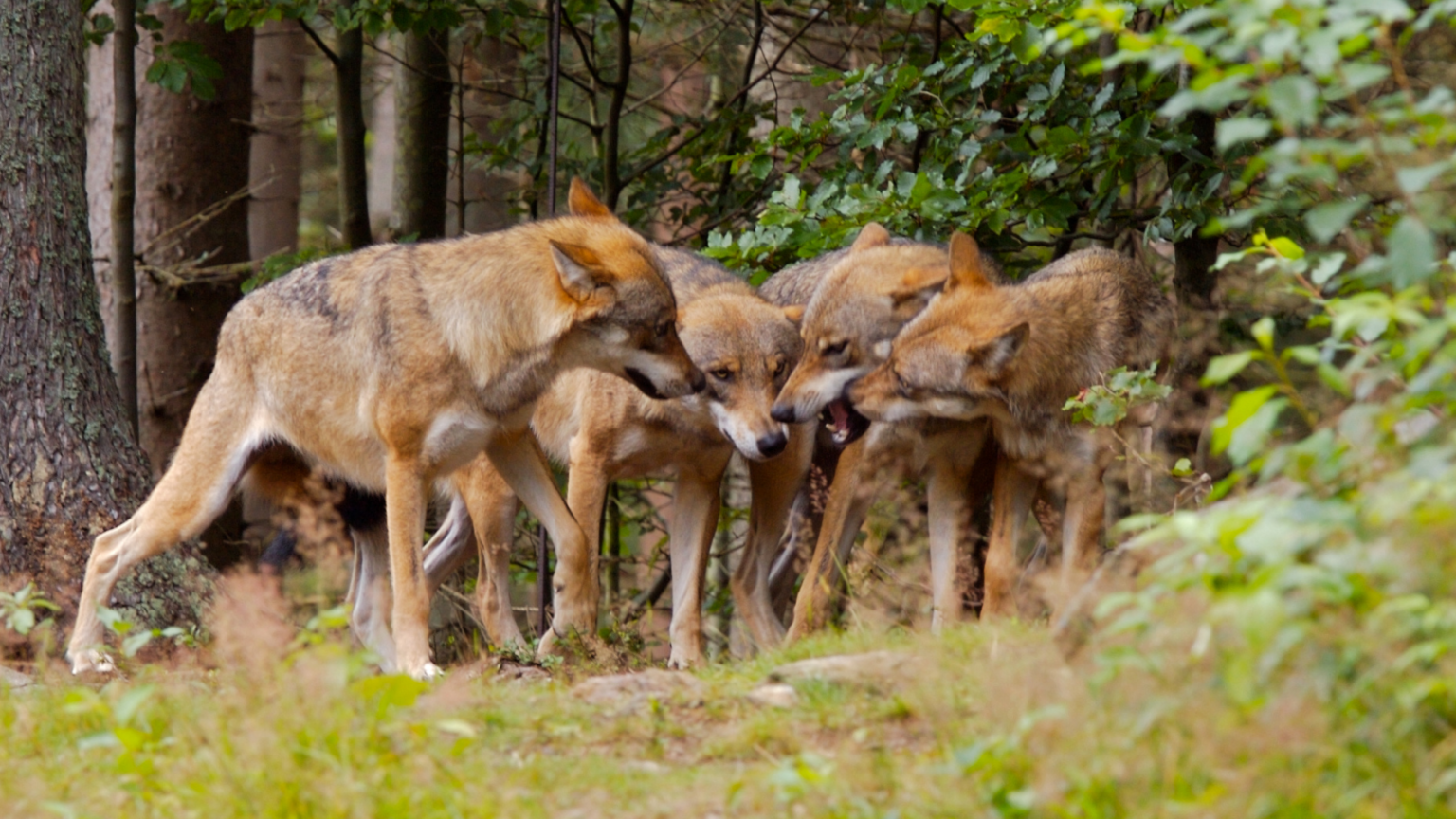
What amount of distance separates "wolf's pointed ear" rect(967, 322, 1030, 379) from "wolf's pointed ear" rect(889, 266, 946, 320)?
68 centimetres

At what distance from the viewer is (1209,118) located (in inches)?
301

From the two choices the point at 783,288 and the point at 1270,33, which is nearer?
the point at 1270,33

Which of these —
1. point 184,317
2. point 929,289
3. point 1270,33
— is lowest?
point 184,317

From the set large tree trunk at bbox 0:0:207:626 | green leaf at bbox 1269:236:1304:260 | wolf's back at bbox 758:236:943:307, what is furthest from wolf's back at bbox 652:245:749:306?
green leaf at bbox 1269:236:1304:260

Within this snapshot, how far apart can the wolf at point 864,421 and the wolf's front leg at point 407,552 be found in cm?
182

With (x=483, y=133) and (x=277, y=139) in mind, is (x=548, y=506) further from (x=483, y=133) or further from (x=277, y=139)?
(x=277, y=139)

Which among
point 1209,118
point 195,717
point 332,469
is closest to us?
point 195,717

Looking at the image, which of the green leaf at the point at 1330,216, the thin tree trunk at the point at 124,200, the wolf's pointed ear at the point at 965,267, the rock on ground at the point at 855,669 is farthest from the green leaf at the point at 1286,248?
the thin tree trunk at the point at 124,200

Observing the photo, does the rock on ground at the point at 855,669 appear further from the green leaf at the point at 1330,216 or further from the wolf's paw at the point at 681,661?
the wolf's paw at the point at 681,661

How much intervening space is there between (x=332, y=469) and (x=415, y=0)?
3646 mm

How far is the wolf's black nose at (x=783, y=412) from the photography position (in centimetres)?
688

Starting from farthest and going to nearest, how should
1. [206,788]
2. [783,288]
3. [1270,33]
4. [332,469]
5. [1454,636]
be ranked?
1. [783,288]
2. [332,469]
3. [206,788]
4. [1270,33]
5. [1454,636]

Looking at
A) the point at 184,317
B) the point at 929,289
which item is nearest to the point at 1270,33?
the point at 929,289

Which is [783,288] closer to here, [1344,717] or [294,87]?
[1344,717]
